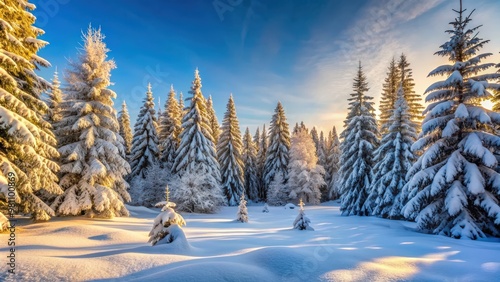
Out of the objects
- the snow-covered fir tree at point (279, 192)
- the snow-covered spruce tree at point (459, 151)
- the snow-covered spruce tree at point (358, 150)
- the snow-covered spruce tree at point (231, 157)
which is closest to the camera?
the snow-covered spruce tree at point (459, 151)

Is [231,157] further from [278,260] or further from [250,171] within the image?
[278,260]

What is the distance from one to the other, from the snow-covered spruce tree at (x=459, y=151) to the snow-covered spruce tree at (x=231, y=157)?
2578 cm

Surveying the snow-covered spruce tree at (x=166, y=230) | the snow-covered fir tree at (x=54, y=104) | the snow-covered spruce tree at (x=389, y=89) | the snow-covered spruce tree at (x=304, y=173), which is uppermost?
the snow-covered spruce tree at (x=389, y=89)

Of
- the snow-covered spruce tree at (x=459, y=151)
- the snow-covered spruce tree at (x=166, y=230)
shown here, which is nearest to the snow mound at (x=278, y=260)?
the snow-covered spruce tree at (x=166, y=230)

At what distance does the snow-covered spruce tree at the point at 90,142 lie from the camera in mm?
15695

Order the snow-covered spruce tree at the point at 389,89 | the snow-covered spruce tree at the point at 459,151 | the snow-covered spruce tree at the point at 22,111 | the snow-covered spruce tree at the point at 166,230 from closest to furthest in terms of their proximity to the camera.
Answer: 1. the snow-covered spruce tree at the point at 166,230
2. the snow-covered spruce tree at the point at 22,111
3. the snow-covered spruce tree at the point at 459,151
4. the snow-covered spruce tree at the point at 389,89

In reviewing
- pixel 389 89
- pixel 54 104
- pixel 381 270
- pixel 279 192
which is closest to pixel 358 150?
pixel 389 89

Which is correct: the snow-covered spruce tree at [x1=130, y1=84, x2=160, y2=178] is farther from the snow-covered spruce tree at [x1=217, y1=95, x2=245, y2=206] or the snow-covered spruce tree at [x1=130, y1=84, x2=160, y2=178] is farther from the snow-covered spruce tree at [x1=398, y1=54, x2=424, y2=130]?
the snow-covered spruce tree at [x1=398, y1=54, x2=424, y2=130]

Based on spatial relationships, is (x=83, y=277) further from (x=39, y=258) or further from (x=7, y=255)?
(x=7, y=255)

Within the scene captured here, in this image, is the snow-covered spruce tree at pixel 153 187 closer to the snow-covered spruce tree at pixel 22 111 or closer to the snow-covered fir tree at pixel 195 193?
the snow-covered fir tree at pixel 195 193

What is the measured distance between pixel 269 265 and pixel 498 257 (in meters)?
7.45

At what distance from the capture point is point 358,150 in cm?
2586

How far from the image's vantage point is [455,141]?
44.3ft

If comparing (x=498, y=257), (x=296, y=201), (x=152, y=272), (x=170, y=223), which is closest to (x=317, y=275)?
(x=152, y=272)
